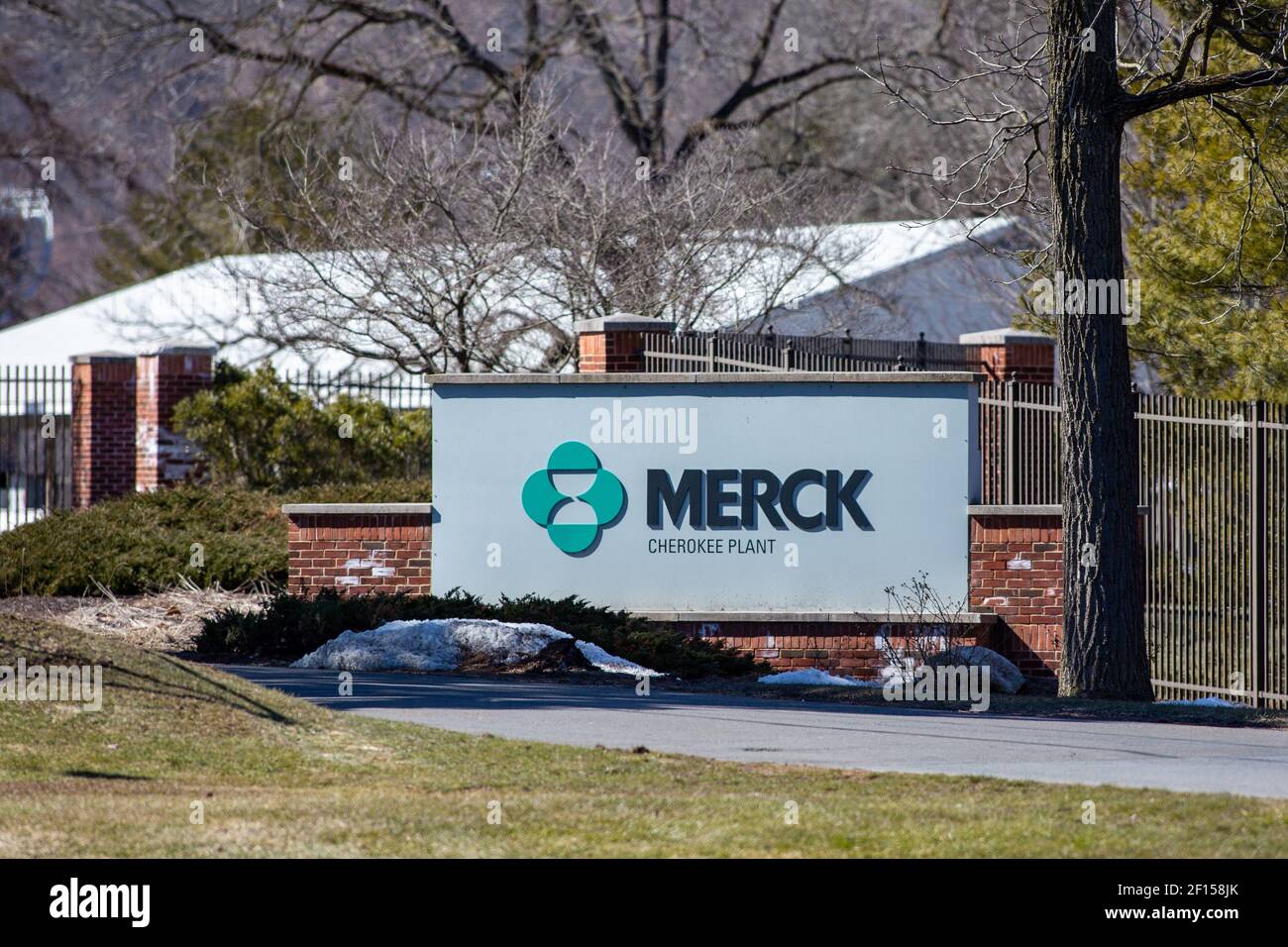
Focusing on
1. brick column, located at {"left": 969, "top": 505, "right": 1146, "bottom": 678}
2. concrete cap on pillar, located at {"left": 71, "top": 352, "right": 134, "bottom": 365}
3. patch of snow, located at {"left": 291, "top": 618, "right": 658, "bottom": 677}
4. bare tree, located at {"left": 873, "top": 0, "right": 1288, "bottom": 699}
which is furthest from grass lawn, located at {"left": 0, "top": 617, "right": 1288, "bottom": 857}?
concrete cap on pillar, located at {"left": 71, "top": 352, "right": 134, "bottom": 365}

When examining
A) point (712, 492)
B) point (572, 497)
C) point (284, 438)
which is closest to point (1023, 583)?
point (712, 492)

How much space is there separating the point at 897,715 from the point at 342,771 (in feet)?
12.6

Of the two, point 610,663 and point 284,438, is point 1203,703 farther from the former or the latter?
point 284,438

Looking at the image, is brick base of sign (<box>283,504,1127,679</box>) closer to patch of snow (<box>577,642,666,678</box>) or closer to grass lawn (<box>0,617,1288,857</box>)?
patch of snow (<box>577,642,666,678</box>)

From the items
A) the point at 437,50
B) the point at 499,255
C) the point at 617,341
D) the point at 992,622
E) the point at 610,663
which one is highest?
the point at 437,50

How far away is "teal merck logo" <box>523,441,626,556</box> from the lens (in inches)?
595

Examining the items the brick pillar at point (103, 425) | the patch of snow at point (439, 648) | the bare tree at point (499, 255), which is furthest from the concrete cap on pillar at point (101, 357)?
the patch of snow at point (439, 648)

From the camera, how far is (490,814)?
A: 7.37m

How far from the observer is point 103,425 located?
22.9 meters

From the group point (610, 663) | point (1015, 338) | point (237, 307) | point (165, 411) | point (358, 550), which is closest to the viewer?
point (610, 663)

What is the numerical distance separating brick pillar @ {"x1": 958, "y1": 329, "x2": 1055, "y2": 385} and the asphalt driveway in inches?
294

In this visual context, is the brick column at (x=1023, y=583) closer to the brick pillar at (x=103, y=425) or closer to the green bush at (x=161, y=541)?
the green bush at (x=161, y=541)

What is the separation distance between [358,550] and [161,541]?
11.5 feet

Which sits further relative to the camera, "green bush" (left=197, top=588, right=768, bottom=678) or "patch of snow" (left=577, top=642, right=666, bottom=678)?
"green bush" (left=197, top=588, right=768, bottom=678)
